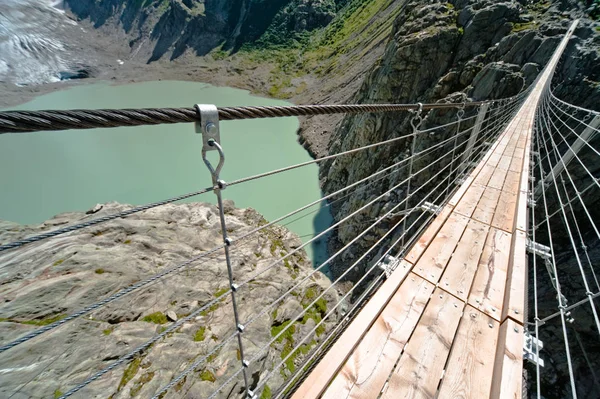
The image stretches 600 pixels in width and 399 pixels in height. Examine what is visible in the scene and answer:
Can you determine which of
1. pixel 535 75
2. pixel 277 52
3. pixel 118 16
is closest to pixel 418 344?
pixel 535 75

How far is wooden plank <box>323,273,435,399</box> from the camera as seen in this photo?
1426 mm

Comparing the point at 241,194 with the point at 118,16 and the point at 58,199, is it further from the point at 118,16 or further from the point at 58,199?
the point at 118,16

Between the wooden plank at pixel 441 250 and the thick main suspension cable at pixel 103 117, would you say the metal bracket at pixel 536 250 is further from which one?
the thick main suspension cable at pixel 103 117

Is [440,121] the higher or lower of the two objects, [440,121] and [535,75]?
the lower

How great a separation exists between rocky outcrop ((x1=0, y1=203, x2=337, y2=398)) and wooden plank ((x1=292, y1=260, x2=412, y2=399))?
140 centimetres

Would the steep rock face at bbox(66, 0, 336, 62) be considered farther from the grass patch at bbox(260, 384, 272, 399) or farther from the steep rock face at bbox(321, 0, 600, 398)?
the grass patch at bbox(260, 384, 272, 399)

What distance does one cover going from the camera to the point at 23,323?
15.3 feet

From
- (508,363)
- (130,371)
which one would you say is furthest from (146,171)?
(508,363)

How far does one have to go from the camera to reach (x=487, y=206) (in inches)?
116

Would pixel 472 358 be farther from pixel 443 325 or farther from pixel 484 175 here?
pixel 484 175

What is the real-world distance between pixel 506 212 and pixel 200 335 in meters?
6.18

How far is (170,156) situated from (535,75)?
31480 millimetres

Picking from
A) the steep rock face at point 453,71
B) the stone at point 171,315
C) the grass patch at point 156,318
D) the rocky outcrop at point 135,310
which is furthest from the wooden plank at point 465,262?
the steep rock face at point 453,71

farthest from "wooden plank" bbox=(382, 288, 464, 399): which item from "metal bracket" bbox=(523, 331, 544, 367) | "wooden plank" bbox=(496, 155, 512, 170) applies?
"wooden plank" bbox=(496, 155, 512, 170)
